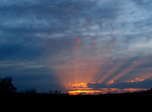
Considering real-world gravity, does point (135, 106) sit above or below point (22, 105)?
below

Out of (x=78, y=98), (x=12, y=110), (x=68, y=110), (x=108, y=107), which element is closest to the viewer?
(x=12, y=110)

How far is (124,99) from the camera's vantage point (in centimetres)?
1399

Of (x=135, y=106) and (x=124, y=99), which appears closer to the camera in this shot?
(x=135, y=106)

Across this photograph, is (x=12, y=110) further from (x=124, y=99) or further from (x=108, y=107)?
(x=124, y=99)

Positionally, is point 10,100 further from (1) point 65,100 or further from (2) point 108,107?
(2) point 108,107

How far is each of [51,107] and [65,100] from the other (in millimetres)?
1426

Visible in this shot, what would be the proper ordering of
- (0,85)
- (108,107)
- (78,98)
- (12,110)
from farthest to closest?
1. (0,85)
2. (78,98)
3. (108,107)
4. (12,110)

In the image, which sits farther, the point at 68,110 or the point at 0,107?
the point at 68,110

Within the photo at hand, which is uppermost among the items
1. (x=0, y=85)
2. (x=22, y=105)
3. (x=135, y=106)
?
(x=0, y=85)

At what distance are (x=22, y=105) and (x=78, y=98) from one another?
3849mm

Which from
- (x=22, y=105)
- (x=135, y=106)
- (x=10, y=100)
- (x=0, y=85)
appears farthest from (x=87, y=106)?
(x=0, y=85)

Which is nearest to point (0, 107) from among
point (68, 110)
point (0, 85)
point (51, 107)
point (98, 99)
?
point (51, 107)

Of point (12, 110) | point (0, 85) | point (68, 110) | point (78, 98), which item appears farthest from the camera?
point (0, 85)

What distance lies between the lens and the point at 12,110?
11.0 m
